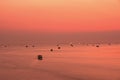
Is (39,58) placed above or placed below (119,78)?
above

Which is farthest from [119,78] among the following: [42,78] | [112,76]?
[42,78]

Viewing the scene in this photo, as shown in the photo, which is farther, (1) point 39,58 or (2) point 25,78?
(1) point 39,58

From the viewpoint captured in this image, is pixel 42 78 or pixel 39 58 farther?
pixel 39 58

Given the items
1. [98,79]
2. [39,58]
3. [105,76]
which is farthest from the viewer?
[39,58]

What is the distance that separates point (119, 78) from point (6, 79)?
44.8ft

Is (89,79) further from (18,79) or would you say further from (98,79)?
(18,79)

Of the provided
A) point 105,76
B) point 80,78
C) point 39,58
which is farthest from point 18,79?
point 39,58

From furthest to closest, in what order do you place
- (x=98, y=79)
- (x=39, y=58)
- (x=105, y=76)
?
(x=39, y=58) < (x=105, y=76) < (x=98, y=79)

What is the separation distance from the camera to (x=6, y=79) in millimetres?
33781

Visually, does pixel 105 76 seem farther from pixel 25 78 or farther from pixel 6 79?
pixel 6 79

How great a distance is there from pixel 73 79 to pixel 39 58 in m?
33.4

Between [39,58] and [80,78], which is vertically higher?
[39,58]

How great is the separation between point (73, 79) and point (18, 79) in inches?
265

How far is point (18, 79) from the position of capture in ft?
111
